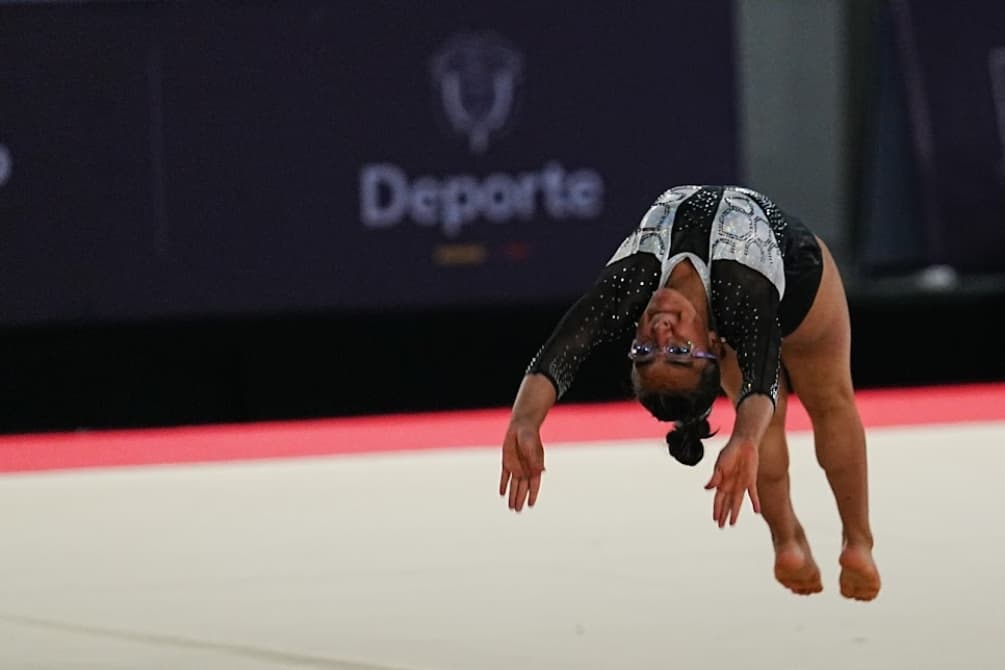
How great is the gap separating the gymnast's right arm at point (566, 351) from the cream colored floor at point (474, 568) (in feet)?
1.45

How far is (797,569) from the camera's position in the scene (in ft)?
13.1

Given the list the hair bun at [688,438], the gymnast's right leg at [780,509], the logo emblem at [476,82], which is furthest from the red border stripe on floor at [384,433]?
the hair bun at [688,438]

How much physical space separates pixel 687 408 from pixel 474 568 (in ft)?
3.94

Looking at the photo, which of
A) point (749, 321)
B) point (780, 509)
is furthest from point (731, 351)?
point (749, 321)

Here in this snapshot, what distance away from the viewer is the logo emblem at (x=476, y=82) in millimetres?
7445

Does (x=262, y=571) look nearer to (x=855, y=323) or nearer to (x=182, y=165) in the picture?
(x=182, y=165)

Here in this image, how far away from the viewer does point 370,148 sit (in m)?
7.42

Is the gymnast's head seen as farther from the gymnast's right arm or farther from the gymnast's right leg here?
the gymnast's right leg

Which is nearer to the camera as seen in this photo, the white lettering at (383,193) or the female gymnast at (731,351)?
the female gymnast at (731,351)

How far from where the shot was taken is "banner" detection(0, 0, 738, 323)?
7.23 metres

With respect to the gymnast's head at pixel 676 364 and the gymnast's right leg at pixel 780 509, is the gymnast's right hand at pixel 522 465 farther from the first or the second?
the gymnast's right leg at pixel 780 509

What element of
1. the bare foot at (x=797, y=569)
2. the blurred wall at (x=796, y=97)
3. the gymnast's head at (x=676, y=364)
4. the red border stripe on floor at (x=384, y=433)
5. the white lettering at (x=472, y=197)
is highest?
the blurred wall at (x=796, y=97)

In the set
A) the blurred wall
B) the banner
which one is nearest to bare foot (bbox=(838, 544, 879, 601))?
the banner

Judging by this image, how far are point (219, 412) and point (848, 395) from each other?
383 cm
